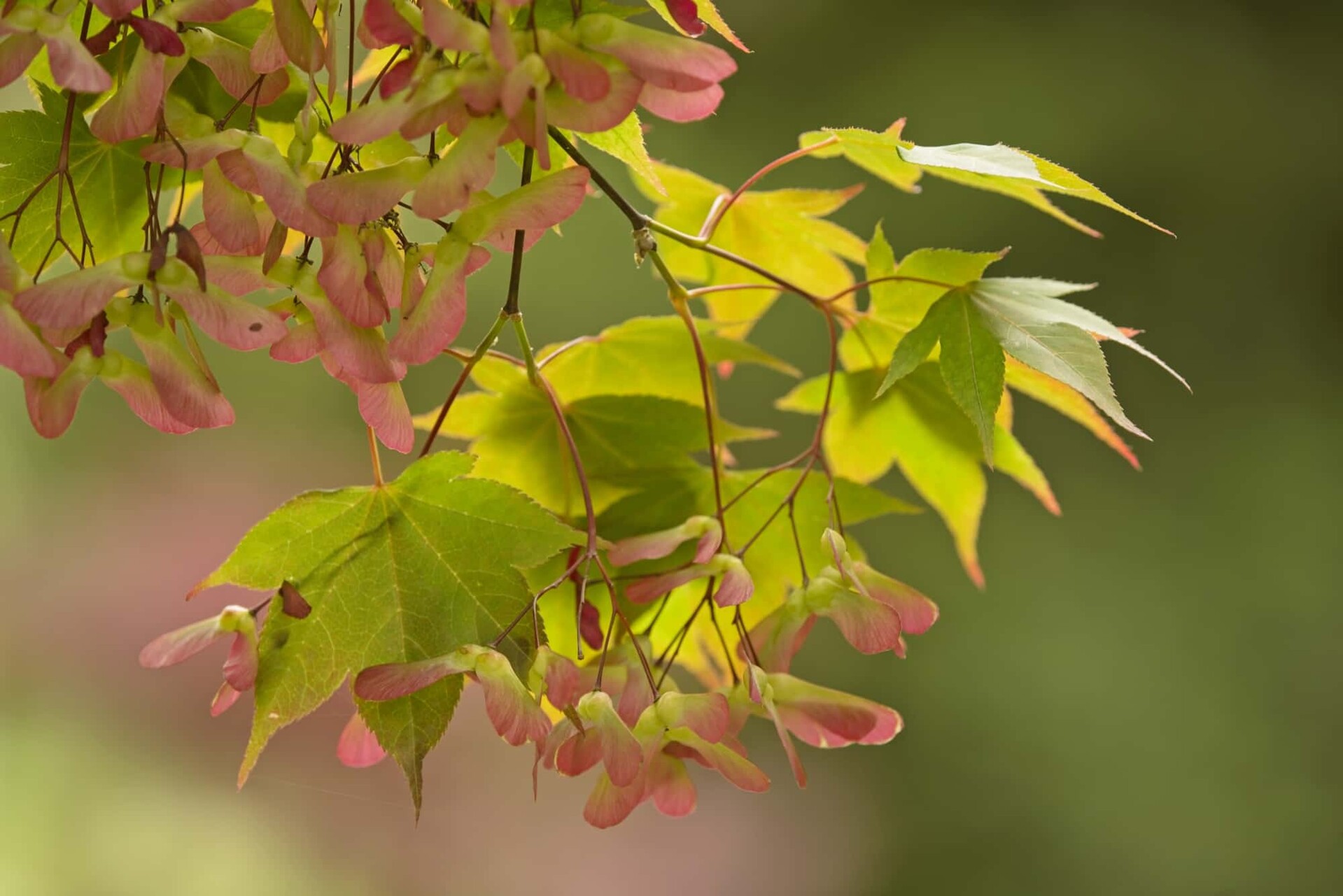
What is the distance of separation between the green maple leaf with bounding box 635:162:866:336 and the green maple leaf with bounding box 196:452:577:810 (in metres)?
0.17

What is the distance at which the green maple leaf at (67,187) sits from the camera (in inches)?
10.3

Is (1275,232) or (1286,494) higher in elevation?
(1275,232)

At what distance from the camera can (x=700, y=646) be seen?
391 millimetres

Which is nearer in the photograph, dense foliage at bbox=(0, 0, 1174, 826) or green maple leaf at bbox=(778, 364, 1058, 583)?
dense foliage at bbox=(0, 0, 1174, 826)

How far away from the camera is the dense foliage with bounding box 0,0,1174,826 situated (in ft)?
0.65

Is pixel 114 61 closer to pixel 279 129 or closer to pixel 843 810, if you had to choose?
pixel 279 129

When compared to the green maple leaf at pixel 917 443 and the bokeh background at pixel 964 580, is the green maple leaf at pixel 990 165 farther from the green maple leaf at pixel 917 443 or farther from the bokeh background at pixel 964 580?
the bokeh background at pixel 964 580

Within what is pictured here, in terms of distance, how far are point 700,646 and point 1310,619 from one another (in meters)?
1.51

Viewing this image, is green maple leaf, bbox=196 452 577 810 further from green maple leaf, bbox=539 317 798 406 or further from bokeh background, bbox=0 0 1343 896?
bokeh background, bbox=0 0 1343 896

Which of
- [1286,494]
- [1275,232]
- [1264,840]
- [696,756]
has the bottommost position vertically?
[1264,840]

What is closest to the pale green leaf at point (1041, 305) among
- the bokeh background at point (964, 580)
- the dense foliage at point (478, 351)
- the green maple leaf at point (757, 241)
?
the dense foliage at point (478, 351)

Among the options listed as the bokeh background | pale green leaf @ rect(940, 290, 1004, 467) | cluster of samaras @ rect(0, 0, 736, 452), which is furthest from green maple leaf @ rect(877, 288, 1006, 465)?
the bokeh background

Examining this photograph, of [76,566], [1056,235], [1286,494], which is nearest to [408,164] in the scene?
[76,566]

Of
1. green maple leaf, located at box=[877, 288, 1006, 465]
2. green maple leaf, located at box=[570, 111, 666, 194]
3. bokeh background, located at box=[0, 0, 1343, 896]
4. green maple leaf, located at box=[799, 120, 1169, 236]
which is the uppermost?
green maple leaf, located at box=[799, 120, 1169, 236]
